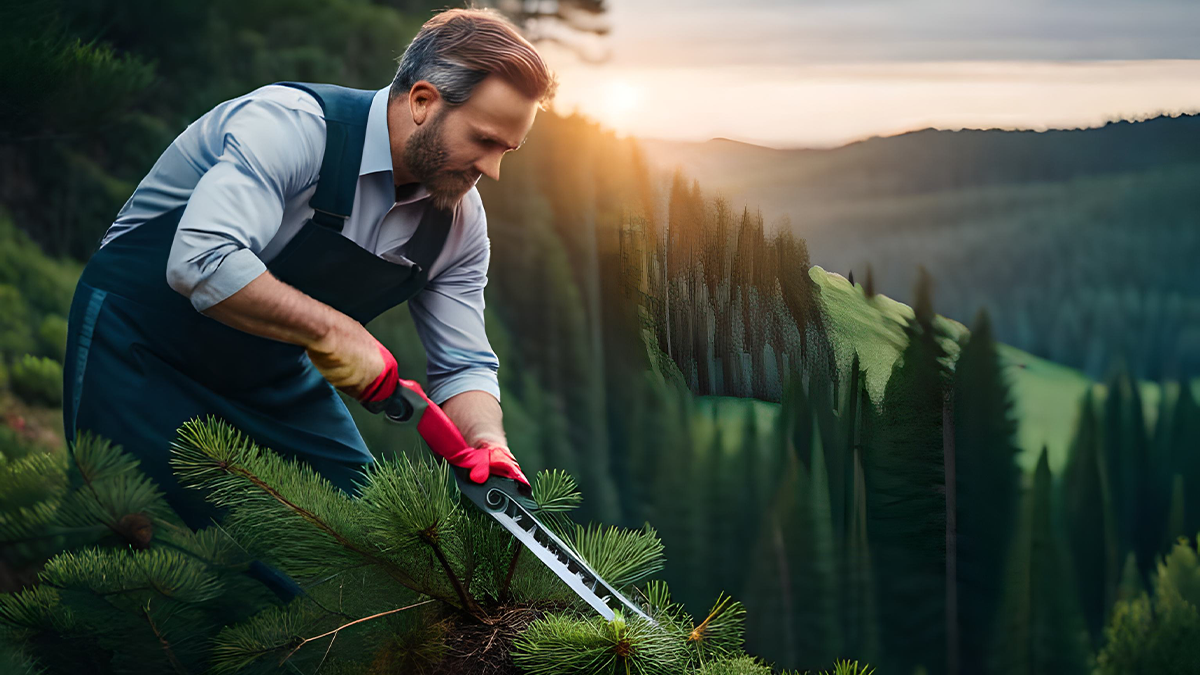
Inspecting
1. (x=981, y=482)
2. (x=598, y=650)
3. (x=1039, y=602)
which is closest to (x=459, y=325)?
(x=598, y=650)

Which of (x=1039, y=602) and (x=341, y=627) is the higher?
(x=341, y=627)

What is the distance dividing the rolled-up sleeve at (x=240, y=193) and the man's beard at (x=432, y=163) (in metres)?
0.13

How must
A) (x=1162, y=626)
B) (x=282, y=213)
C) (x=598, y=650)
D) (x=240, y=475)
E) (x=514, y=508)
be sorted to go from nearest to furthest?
(x=598, y=650) → (x=240, y=475) → (x=514, y=508) → (x=282, y=213) → (x=1162, y=626)

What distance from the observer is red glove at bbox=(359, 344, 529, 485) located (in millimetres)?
1127

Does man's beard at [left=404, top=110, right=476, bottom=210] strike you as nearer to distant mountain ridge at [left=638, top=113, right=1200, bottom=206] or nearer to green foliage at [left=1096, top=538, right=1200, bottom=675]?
distant mountain ridge at [left=638, top=113, right=1200, bottom=206]

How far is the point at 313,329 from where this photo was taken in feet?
3.89

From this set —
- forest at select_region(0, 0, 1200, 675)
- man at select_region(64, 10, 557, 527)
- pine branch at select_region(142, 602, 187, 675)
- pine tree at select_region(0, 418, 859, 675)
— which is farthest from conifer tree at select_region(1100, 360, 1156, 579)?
pine branch at select_region(142, 602, 187, 675)

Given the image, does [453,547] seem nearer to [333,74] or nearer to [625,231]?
[625,231]

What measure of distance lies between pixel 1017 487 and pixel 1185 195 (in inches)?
20.1

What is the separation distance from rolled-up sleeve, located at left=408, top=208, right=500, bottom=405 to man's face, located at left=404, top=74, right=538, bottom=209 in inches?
6.8

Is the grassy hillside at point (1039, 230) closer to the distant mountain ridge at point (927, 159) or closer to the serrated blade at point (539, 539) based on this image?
the distant mountain ridge at point (927, 159)

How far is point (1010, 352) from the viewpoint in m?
1.40

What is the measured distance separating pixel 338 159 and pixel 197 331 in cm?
33

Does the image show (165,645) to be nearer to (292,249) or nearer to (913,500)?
(292,249)
